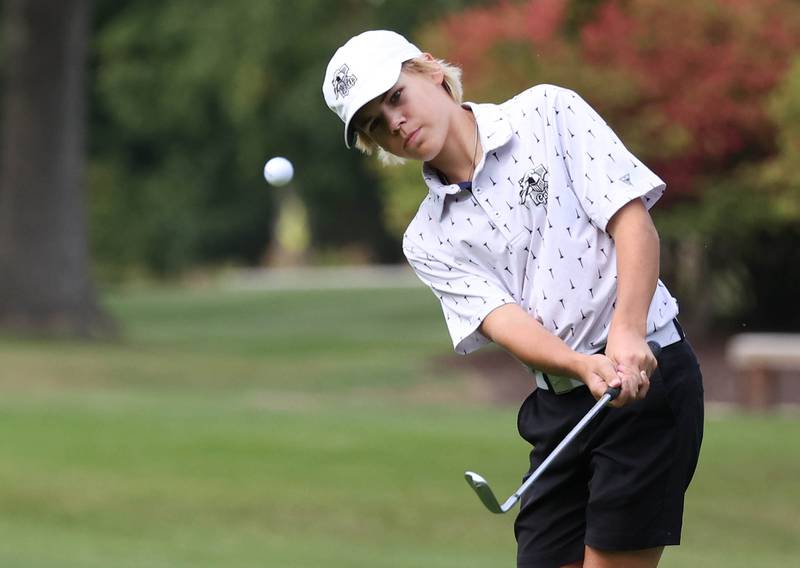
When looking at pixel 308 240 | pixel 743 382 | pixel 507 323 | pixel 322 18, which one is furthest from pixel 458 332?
pixel 308 240

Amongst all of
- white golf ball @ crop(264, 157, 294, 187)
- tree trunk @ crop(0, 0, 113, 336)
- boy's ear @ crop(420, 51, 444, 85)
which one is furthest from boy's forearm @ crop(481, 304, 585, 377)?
tree trunk @ crop(0, 0, 113, 336)

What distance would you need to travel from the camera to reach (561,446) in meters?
3.44

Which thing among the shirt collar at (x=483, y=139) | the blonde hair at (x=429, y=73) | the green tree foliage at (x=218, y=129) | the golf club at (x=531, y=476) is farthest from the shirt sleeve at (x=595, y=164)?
the green tree foliage at (x=218, y=129)

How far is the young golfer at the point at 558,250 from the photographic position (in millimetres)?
3523

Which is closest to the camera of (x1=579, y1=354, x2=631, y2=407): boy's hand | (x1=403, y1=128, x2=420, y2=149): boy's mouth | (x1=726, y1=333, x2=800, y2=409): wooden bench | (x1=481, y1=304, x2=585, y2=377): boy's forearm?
(x1=579, y1=354, x2=631, y2=407): boy's hand

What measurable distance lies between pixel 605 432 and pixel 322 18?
2257cm

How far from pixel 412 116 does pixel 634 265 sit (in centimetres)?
57

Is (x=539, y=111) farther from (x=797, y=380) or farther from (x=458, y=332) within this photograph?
(x=797, y=380)

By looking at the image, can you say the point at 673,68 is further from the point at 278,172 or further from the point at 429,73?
the point at 429,73

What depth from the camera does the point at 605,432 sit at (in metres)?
3.58

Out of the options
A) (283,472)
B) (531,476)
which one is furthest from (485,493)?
(283,472)

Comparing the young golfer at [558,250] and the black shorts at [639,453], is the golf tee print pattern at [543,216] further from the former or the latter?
the black shorts at [639,453]

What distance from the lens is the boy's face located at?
356 centimetres

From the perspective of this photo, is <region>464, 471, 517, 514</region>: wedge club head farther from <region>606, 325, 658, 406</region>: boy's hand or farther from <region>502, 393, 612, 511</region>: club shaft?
<region>606, 325, 658, 406</region>: boy's hand
